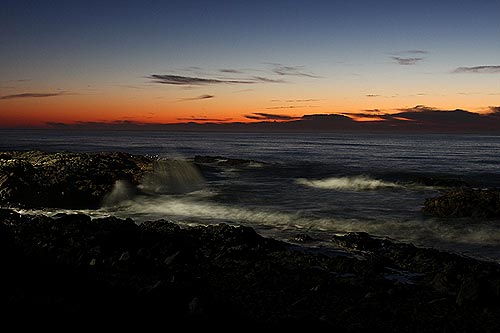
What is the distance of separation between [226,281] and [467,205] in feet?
52.6

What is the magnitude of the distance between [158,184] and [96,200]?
7658 millimetres

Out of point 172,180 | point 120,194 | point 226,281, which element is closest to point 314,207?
point 120,194

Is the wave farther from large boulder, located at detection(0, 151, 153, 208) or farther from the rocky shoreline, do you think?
the rocky shoreline

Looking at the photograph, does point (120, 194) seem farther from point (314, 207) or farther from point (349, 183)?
point (349, 183)

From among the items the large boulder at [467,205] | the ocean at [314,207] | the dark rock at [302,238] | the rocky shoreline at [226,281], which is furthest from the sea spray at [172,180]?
the large boulder at [467,205]

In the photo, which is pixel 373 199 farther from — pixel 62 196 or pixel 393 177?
pixel 62 196

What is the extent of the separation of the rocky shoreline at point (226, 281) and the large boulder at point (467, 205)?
8286 mm

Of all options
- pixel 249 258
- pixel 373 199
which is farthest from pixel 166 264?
pixel 373 199

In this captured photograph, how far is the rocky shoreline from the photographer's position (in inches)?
289

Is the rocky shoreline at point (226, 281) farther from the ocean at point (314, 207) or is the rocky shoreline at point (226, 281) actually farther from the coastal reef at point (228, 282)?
the ocean at point (314, 207)

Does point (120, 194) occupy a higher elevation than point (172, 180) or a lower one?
higher

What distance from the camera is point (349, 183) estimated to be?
1577 inches

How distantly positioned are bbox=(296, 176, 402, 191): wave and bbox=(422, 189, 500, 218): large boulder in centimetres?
1314

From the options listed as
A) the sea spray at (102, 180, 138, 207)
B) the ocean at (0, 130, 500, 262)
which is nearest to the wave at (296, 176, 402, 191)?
the ocean at (0, 130, 500, 262)
